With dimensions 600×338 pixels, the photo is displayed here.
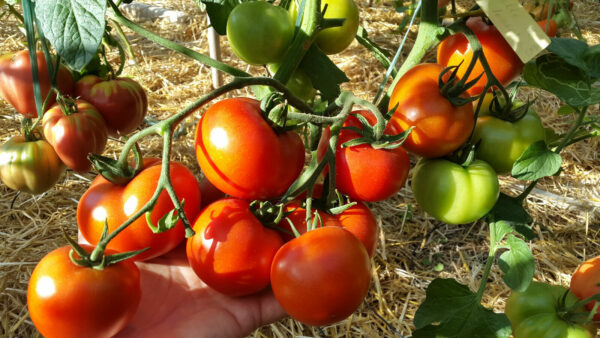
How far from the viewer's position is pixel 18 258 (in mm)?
1426

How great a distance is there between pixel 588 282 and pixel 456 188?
0.41 meters

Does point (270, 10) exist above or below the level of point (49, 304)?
above

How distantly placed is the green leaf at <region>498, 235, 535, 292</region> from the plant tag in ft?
0.90

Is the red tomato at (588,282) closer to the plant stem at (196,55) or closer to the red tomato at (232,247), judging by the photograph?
the red tomato at (232,247)

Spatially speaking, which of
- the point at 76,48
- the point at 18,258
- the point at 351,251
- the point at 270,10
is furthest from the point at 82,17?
the point at 18,258

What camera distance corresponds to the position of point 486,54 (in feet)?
2.48

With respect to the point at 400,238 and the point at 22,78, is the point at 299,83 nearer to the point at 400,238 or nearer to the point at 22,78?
the point at 22,78

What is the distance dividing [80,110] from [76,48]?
47 cm

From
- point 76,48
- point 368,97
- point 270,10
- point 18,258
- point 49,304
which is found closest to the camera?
point 76,48

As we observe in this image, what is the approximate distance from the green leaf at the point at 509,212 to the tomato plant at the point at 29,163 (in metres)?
0.89

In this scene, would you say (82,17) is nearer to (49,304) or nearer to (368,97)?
(49,304)

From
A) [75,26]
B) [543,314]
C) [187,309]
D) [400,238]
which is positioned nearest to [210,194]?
[187,309]

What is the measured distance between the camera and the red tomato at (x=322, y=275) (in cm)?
58

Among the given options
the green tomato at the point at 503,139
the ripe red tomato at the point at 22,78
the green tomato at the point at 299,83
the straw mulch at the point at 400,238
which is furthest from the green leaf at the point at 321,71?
the ripe red tomato at the point at 22,78
